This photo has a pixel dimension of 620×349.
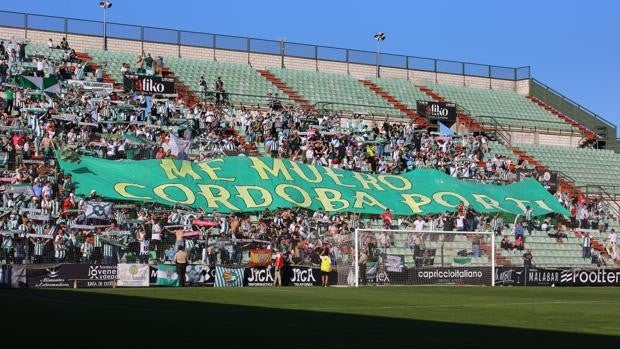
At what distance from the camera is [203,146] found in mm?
52219

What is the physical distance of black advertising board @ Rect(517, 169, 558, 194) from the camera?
60.8 metres

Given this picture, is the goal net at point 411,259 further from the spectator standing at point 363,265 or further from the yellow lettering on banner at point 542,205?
the yellow lettering on banner at point 542,205

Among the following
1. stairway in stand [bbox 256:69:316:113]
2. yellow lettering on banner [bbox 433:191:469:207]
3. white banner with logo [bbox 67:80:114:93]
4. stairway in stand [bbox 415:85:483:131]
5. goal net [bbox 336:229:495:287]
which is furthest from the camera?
stairway in stand [bbox 415:85:483:131]

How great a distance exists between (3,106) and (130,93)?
26.1 feet

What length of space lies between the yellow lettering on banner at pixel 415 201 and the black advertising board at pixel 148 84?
14142 mm

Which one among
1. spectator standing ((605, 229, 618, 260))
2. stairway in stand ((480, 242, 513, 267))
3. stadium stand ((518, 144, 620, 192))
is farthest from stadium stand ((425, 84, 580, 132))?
stairway in stand ((480, 242, 513, 267))

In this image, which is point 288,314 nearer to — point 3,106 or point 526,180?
point 3,106

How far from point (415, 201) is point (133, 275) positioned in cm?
1879

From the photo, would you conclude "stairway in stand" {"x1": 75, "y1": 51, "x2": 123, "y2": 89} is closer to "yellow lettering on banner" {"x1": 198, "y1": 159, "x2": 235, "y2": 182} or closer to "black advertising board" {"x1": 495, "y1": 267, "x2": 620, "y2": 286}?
"yellow lettering on banner" {"x1": 198, "y1": 159, "x2": 235, "y2": 182}

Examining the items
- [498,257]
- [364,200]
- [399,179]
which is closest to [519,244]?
[498,257]

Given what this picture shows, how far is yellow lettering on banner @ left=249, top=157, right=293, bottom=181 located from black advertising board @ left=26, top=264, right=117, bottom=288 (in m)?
13.2

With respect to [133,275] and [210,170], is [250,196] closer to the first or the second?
[210,170]

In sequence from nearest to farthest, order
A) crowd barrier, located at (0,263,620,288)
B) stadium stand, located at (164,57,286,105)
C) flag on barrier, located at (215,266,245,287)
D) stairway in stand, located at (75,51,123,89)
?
crowd barrier, located at (0,263,620,288) → flag on barrier, located at (215,266,245,287) → stairway in stand, located at (75,51,123,89) → stadium stand, located at (164,57,286,105)

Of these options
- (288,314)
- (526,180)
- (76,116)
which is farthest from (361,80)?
(288,314)
